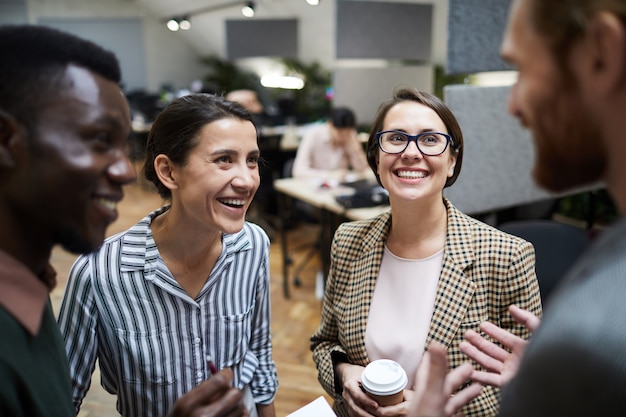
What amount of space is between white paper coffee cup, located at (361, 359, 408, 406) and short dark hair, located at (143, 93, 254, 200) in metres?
0.64

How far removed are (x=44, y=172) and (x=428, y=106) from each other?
3.36 ft

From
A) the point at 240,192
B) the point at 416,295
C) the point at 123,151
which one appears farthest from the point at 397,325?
the point at 123,151

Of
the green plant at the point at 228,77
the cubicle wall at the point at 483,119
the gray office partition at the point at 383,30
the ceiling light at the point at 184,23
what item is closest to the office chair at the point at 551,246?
the cubicle wall at the point at 483,119

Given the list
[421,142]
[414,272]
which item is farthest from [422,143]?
[414,272]

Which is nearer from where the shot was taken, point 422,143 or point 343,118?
point 422,143

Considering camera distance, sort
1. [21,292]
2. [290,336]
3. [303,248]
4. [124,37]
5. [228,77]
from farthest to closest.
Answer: [124,37] → [228,77] → [303,248] → [290,336] → [21,292]

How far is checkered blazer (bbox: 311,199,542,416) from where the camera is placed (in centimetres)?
125

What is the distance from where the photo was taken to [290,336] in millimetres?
3193

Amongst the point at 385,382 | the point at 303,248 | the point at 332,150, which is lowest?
the point at 303,248

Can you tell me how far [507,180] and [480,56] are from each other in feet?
1.99

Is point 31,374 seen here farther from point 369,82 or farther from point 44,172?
point 369,82

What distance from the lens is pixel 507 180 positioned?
244 cm

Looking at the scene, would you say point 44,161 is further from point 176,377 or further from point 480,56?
point 480,56

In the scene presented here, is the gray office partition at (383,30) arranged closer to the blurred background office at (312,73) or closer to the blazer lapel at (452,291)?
the blurred background office at (312,73)
